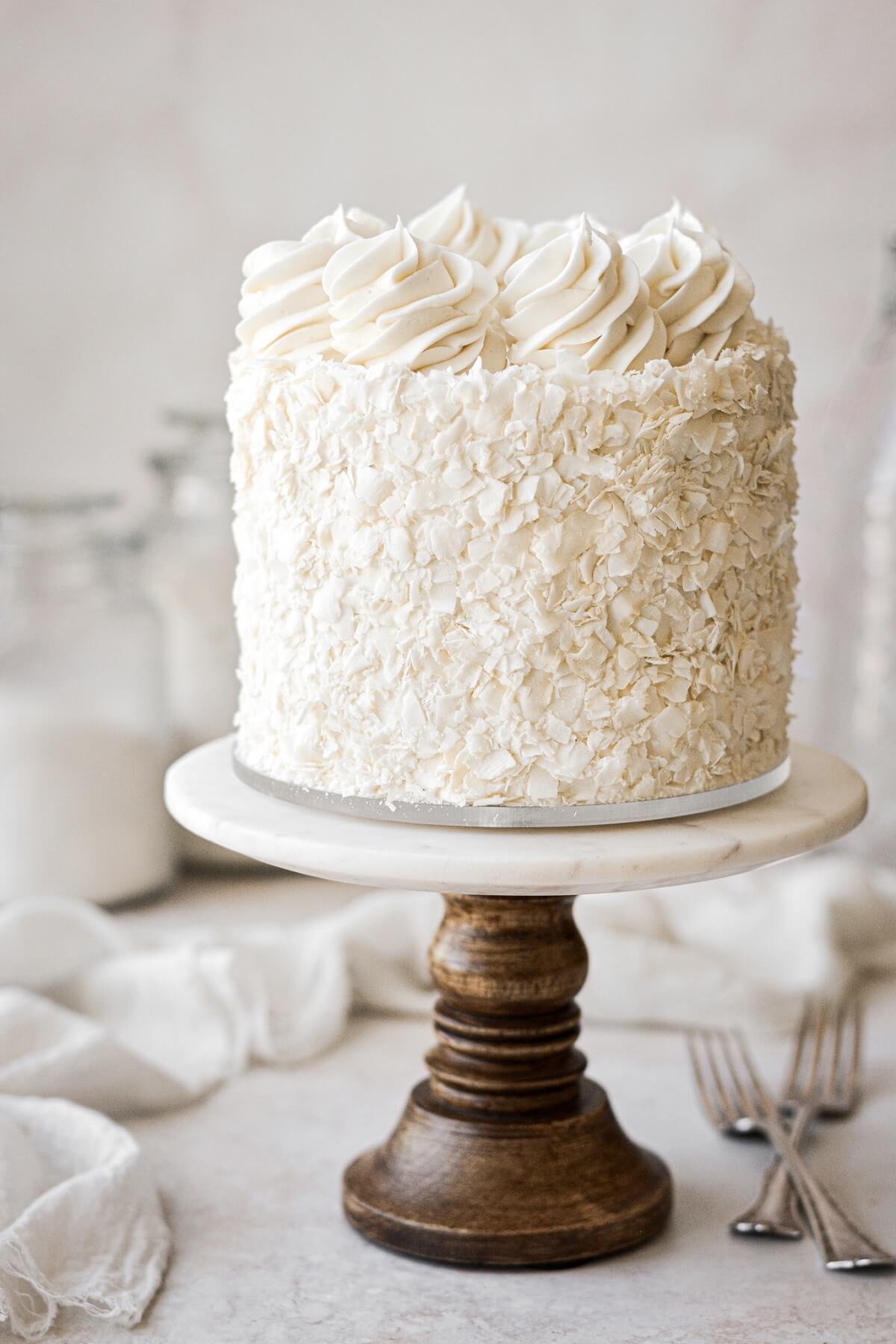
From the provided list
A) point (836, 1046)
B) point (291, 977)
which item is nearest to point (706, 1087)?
point (836, 1046)

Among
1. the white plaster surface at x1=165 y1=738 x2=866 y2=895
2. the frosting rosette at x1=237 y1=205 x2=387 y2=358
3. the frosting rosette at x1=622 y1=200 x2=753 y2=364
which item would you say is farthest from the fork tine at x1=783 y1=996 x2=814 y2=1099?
the frosting rosette at x1=237 y1=205 x2=387 y2=358

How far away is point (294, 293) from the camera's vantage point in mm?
1133

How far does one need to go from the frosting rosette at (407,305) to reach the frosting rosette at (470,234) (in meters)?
0.14

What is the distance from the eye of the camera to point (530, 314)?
43.2 inches

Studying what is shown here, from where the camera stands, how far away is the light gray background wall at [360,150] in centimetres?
249

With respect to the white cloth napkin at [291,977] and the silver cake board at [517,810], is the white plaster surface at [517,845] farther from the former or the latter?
the white cloth napkin at [291,977]

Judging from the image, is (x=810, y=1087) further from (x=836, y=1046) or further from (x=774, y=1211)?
(x=774, y=1211)

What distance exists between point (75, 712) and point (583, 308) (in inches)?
48.2

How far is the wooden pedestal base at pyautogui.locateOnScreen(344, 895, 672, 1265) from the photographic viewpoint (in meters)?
1.23

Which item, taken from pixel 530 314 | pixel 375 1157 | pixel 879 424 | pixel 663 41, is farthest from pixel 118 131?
pixel 375 1157

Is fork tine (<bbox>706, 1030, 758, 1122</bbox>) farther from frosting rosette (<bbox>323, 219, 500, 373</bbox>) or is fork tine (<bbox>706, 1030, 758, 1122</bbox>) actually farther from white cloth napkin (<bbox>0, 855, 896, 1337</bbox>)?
frosting rosette (<bbox>323, 219, 500, 373</bbox>)

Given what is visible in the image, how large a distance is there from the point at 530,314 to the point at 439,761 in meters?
0.33

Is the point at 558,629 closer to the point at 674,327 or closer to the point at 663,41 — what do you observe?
the point at 674,327

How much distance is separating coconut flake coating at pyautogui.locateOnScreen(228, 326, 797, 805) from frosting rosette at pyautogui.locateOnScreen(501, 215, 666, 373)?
0.02 metres
